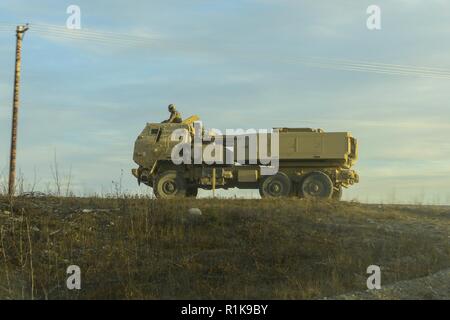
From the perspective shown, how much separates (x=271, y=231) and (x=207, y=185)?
8845mm

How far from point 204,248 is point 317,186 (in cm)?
941

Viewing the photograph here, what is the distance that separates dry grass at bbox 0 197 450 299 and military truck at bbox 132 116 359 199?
4846mm

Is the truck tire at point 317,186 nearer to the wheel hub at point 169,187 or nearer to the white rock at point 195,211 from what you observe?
the wheel hub at point 169,187

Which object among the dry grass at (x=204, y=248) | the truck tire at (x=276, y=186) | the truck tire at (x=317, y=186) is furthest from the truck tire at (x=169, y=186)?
the dry grass at (x=204, y=248)

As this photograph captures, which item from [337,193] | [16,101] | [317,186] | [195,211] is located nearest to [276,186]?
[317,186]

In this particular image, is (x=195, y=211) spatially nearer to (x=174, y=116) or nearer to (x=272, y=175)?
(x=272, y=175)

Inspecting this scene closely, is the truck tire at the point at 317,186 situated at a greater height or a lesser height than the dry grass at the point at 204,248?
greater

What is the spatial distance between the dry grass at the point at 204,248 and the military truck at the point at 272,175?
191 inches

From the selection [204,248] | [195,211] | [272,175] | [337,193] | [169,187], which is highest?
[272,175]

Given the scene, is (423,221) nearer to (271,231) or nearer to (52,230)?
(271,231)

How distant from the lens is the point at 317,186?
2359 centimetres

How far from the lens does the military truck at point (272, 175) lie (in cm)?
2350

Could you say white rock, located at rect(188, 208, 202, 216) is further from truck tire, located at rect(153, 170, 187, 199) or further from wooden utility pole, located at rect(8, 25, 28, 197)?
wooden utility pole, located at rect(8, 25, 28, 197)
